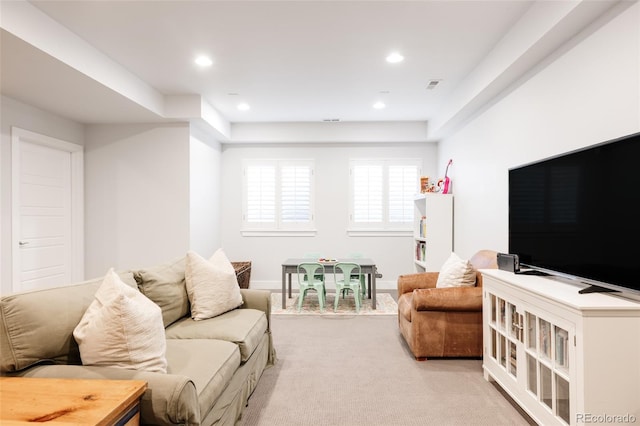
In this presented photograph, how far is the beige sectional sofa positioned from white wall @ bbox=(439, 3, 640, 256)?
2680 mm

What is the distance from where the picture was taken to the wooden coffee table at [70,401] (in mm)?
1103

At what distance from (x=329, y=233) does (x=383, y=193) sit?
121 centimetres

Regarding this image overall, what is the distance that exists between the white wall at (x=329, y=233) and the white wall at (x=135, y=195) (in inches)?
58.5

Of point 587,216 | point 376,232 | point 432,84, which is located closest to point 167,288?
point 587,216

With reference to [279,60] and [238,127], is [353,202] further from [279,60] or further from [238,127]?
[279,60]

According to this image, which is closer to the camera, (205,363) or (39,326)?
(39,326)

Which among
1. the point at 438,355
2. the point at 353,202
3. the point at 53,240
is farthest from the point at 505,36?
the point at 53,240

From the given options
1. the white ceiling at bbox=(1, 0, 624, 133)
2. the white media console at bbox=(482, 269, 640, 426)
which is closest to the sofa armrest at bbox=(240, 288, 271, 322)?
the white media console at bbox=(482, 269, 640, 426)

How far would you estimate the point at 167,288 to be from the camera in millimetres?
2434

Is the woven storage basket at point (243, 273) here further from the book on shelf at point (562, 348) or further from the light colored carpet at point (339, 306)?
the book on shelf at point (562, 348)

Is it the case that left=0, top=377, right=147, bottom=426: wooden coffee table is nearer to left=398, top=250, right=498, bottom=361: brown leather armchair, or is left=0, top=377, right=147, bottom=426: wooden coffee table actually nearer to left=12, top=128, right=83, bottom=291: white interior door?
left=398, top=250, right=498, bottom=361: brown leather armchair

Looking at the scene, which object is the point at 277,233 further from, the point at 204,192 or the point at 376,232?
the point at 376,232

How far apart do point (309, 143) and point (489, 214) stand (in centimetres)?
343

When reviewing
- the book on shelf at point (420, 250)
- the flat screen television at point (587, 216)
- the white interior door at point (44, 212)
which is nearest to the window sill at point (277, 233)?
the book on shelf at point (420, 250)
